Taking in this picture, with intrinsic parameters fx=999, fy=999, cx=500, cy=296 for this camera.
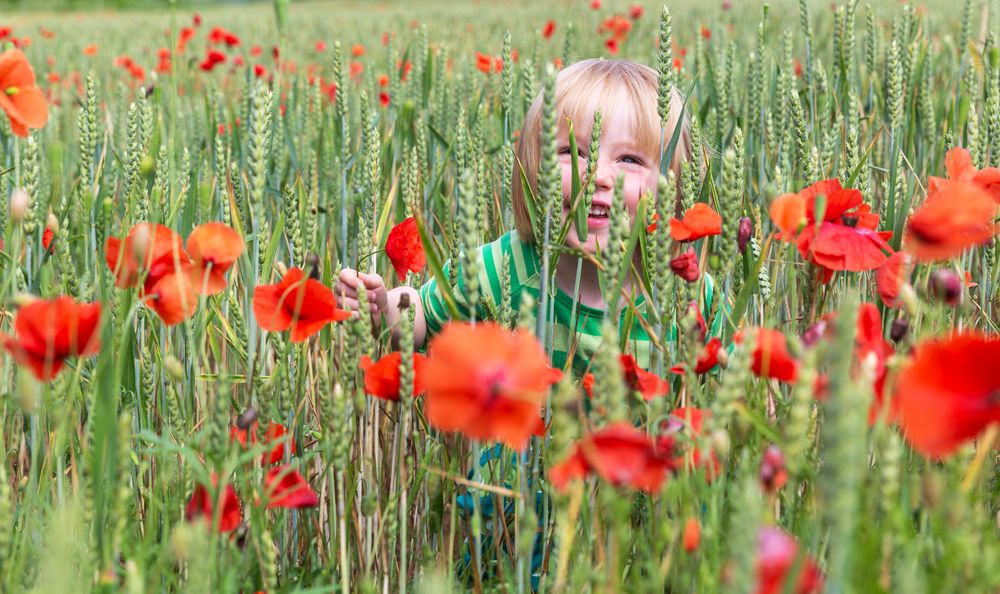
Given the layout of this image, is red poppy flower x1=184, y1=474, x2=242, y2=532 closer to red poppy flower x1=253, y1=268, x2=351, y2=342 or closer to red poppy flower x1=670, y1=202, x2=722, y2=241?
red poppy flower x1=253, y1=268, x2=351, y2=342

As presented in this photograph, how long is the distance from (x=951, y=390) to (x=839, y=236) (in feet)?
1.07

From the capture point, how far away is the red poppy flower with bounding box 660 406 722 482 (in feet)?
1.95

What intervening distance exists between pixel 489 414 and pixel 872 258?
1.33ft

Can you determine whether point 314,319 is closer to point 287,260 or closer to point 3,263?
point 3,263

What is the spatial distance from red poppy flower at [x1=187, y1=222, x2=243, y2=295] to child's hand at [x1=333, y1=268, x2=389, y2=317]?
22 cm

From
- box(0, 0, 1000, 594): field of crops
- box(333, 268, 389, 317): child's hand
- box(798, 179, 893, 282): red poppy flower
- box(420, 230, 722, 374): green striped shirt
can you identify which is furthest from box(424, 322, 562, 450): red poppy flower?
box(420, 230, 722, 374): green striped shirt

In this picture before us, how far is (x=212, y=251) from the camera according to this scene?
751 mm

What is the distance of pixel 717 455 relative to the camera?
23.5 inches

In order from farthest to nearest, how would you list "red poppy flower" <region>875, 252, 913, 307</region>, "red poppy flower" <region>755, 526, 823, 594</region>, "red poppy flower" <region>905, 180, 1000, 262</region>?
"red poppy flower" <region>875, 252, 913, 307</region> → "red poppy flower" <region>905, 180, 1000, 262</region> → "red poppy flower" <region>755, 526, 823, 594</region>

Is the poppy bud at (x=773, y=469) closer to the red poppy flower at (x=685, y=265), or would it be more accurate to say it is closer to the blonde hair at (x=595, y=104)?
the red poppy flower at (x=685, y=265)

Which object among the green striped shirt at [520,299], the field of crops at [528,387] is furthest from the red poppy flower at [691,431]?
the green striped shirt at [520,299]

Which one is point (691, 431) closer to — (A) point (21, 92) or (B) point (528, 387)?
(B) point (528, 387)

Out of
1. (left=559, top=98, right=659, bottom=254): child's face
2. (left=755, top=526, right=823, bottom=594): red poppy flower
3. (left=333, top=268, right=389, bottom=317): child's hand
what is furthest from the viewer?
(left=559, top=98, right=659, bottom=254): child's face

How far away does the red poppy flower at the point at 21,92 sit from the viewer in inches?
33.9
